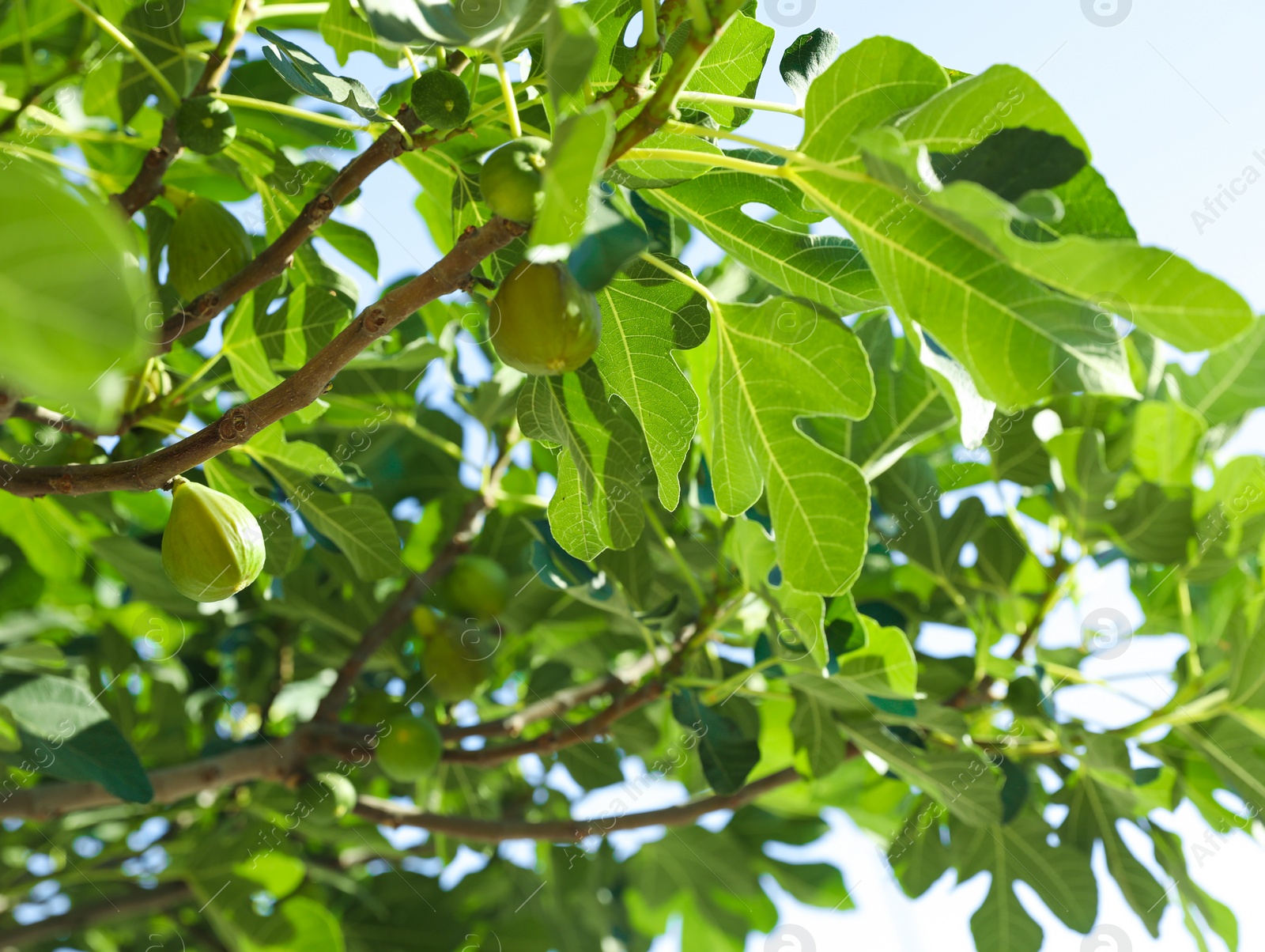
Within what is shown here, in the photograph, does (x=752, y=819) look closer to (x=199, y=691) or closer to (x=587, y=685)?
(x=587, y=685)

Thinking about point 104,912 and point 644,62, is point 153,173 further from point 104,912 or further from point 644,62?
point 104,912

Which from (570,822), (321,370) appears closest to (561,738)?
(570,822)

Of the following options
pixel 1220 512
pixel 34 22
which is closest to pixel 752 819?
pixel 1220 512

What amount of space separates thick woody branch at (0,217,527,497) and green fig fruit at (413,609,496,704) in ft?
3.52

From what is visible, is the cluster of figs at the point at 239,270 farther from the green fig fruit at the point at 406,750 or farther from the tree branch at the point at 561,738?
the tree branch at the point at 561,738

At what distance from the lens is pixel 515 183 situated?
85 cm

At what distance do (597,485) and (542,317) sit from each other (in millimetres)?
328

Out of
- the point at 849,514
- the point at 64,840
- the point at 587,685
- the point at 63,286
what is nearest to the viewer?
the point at 63,286

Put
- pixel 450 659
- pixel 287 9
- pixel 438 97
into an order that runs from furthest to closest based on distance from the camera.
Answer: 1. pixel 450 659
2. pixel 287 9
3. pixel 438 97

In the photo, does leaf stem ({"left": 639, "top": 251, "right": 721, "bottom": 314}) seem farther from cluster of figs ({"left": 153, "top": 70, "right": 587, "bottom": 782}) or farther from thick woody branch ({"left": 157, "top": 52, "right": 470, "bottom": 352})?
thick woody branch ({"left": 157, "top": 52, "right": 470, "bottom": 352})

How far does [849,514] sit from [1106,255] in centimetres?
44

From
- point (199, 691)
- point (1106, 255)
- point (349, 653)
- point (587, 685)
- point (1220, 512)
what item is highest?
point (1106, 255)

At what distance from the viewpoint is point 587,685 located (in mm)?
2117

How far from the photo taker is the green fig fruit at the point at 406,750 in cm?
178
